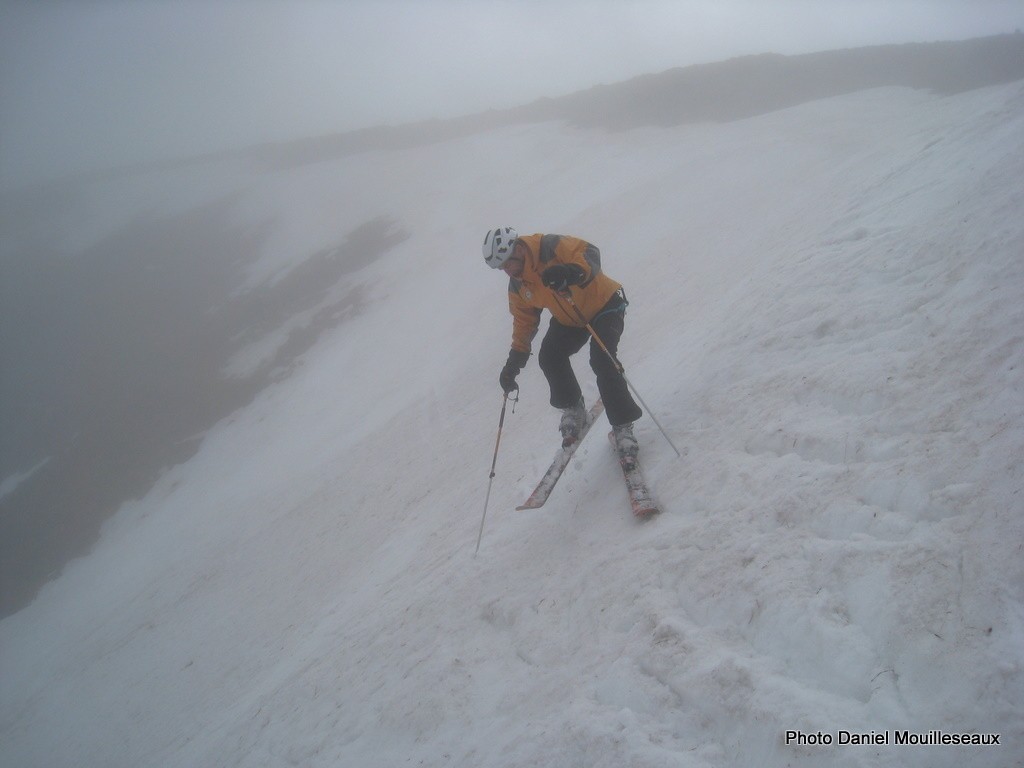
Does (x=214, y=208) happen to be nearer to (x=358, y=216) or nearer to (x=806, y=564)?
(x=358, y=216)

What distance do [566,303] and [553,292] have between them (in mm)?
209

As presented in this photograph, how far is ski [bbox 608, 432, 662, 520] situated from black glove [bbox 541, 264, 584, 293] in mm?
2057

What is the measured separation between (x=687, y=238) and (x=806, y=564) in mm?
16423

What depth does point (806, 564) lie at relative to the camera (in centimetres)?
437

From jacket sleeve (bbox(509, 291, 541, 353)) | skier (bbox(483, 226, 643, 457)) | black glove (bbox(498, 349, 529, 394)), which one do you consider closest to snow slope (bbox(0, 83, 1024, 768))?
skier (bbox(483, 226, 643, 457))

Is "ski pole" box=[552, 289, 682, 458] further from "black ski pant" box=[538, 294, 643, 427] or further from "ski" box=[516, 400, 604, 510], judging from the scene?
"ski" box=[516, 400, 604, 510]

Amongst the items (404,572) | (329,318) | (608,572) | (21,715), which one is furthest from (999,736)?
(329,318)

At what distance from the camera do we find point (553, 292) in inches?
270

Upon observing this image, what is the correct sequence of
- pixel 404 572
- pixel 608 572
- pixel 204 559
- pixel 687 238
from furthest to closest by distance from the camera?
pixel 687 238, pixel 204 559, pixel 404 572, pixel 608 572

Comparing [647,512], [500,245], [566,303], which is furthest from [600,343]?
[647,512]

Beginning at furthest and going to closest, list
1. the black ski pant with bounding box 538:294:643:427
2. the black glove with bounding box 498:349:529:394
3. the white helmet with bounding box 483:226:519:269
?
the black glove with bounding box 498:349:529:394 → the black ski pant with bounding box 538:294:643:427 → the white helmet with bounding box 483:226:519:269

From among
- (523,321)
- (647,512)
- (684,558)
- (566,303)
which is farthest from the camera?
(523,321)

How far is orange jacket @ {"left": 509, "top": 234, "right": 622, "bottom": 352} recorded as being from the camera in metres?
6.67

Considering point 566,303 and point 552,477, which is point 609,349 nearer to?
point 566,303
